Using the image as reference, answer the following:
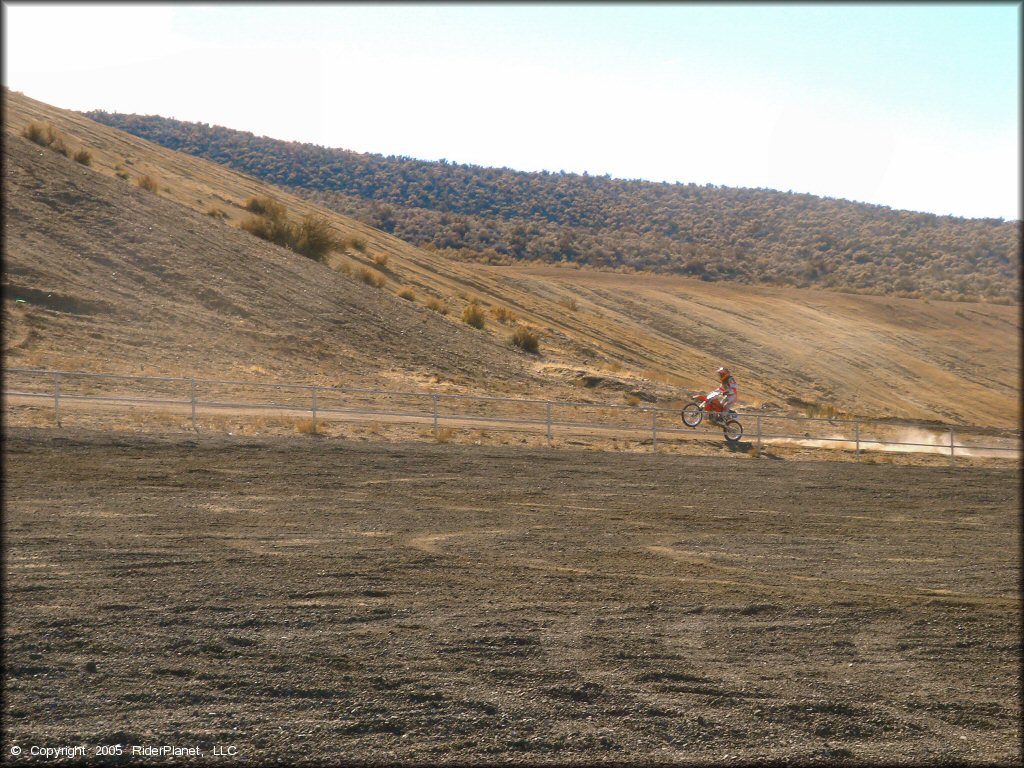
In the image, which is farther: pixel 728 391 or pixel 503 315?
pixel 503 315

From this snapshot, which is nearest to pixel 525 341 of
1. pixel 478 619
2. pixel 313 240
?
pixel 313 240

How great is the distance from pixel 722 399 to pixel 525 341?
1244 cm

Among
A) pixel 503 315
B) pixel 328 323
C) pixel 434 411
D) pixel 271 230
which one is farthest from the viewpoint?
pixel 503 315

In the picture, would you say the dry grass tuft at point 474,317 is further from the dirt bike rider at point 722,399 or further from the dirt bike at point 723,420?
the dirt bike rider at point 722,399

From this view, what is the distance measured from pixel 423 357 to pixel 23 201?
1338cm

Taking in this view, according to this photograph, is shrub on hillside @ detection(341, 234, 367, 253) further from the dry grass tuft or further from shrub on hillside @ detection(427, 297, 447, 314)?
the dry grass tuft

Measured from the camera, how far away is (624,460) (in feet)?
68.9

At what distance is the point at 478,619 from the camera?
945cm

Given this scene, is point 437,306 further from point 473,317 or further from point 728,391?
point 728,391

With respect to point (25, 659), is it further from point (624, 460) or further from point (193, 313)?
point (193, 313)

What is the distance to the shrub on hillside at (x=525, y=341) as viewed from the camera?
35.9 m

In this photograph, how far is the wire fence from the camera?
2117 centimetres

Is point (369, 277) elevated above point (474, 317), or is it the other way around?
point (369, 277)

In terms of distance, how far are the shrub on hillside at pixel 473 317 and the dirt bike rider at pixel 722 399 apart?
14090 mm
